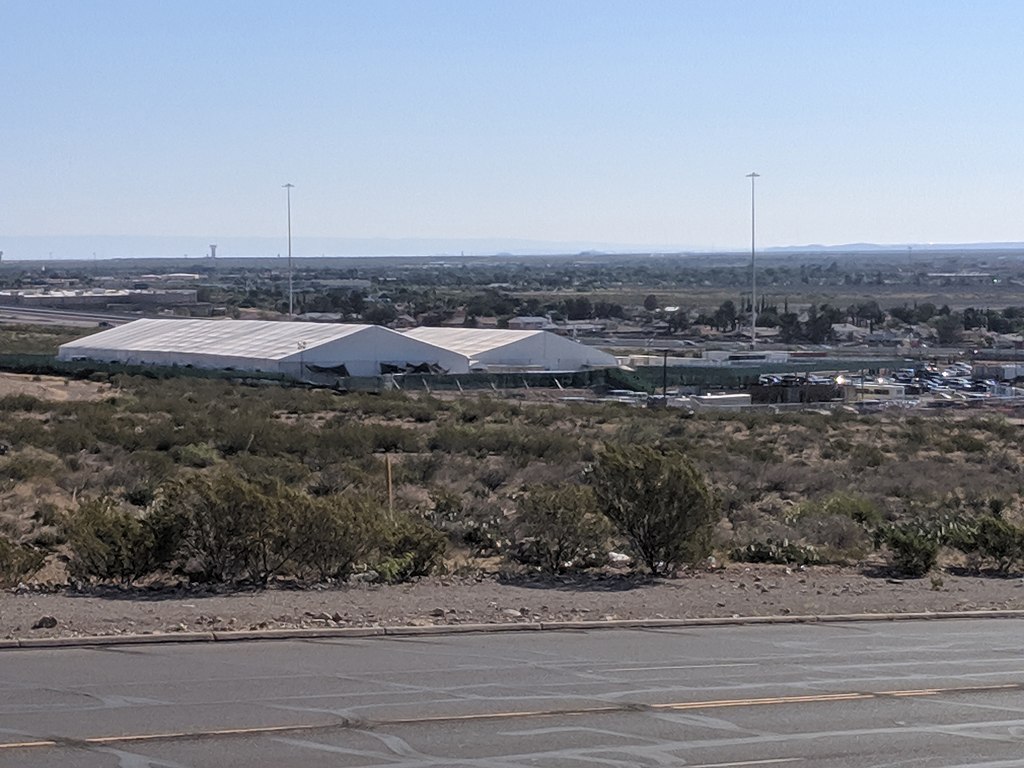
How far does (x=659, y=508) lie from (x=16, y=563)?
8244mm

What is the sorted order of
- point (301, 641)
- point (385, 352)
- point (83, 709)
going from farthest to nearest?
point (385, 352) < point (301, 641) < point (83, 709)

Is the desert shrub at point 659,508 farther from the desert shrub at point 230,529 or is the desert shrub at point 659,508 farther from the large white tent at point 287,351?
the large white tent at point 287,351

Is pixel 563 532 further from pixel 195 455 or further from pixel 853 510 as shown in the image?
pixel 195 455

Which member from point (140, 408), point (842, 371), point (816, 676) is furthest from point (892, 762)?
point (842, 371)

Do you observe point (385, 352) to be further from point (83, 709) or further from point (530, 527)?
point (83, 709)

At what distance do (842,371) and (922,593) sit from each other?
60.3 meters

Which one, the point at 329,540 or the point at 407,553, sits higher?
the point at 329,540

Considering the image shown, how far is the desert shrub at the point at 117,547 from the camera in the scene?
18.5 metres

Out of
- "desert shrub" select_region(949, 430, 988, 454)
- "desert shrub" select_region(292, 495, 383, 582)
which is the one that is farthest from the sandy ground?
"desert shrub" select_region(292, 495, 383, 582)

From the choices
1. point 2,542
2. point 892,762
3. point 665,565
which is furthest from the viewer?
point 665,565

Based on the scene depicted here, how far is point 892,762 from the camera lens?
10.4 m

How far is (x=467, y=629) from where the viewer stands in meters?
15.9

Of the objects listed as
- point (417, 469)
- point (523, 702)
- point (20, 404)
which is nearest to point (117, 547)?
point (523, 702)

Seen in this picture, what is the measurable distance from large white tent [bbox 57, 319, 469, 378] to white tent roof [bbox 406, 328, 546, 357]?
2097 millimetres
